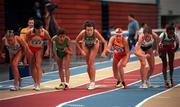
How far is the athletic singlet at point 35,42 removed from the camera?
37.6 ft

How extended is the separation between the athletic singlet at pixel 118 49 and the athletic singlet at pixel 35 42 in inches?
69.9

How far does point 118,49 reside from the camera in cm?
1146

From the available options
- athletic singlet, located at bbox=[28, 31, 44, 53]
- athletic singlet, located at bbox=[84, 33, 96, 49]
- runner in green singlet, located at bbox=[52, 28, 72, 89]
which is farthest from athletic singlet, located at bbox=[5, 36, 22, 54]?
athletic singlet, located at bbox=[84, 33, 96, 49]

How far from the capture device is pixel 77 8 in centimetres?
2539

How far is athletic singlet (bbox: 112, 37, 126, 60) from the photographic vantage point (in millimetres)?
11430

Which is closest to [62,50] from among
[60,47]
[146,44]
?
[60,47]

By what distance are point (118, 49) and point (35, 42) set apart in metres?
2.01

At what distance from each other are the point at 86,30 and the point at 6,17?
10.3 metres

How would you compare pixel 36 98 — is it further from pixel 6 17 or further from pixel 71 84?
pixel 6 17

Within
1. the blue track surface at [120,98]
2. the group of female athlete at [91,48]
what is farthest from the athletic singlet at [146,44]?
the blue track surface at [120,98]

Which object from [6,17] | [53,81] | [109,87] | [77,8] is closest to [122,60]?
[109,87]

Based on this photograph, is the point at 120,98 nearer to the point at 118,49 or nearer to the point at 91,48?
the point at 118,49

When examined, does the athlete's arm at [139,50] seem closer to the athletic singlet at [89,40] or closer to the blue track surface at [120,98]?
the blue track surface at [120,98]

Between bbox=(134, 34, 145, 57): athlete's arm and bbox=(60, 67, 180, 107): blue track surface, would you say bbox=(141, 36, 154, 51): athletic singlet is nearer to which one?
bbox=(134, 34, 145, 57): athlete's arm
